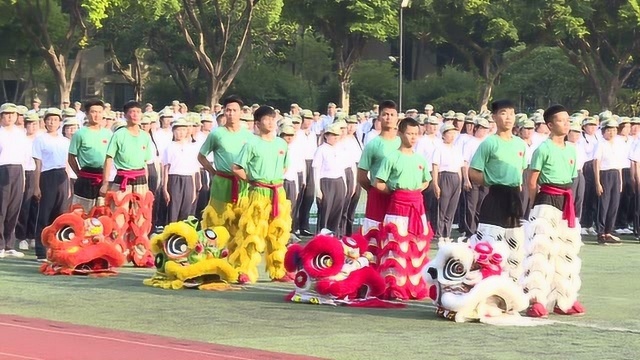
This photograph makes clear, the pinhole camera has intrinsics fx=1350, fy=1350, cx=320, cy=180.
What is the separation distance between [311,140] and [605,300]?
32.5 feet

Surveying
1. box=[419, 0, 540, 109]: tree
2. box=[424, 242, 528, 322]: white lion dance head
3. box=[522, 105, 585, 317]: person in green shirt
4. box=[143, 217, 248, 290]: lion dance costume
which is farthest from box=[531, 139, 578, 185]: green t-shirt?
box=[419, 0, 540, 109]: tree

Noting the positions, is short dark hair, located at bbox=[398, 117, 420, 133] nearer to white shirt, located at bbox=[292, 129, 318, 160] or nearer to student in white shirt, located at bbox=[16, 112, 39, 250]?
student in white shirt, located at bbox=[16, 112, 39, 250]

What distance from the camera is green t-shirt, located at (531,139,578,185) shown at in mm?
12961

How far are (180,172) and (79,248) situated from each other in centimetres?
453

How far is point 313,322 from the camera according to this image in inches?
472

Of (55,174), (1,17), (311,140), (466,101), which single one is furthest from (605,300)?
(466,101)

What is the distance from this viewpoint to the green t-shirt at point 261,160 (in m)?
15.1

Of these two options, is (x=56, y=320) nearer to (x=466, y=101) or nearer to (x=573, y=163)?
(x=573, y=163)

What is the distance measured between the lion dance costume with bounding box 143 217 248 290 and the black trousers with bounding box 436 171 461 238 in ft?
23.2

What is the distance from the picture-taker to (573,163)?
13195 mm

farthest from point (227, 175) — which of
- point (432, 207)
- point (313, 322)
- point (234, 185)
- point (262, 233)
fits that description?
point (432, 207)

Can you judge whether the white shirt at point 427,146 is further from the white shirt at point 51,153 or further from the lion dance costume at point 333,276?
the lion dance costume at point 333,276

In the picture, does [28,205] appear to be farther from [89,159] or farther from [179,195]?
[89,159]

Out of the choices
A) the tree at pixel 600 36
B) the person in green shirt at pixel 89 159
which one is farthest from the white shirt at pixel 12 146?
the tree at pixel 600 36
